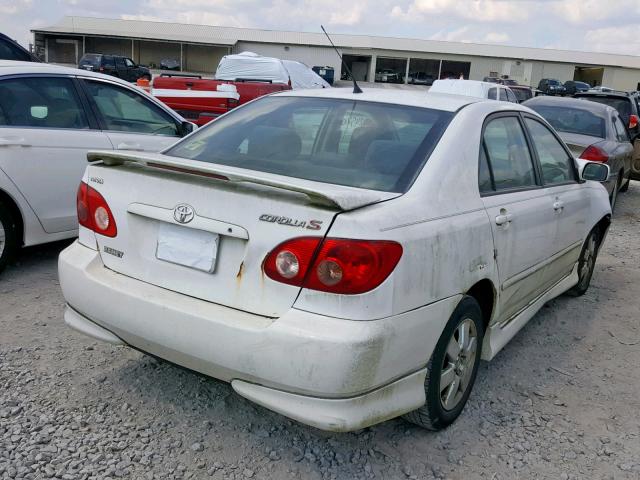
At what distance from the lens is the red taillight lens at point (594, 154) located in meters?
8.12

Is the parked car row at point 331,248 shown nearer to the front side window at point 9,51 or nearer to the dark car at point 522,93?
the front side window at point 9,51

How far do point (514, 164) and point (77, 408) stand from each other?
2.67 metres

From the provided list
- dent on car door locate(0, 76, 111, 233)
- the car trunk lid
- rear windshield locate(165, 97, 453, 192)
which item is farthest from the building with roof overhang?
the car trunk lid

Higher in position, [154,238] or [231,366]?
[154,238]

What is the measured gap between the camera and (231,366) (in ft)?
8.00

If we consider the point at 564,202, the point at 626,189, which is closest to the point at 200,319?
the point at 564,202

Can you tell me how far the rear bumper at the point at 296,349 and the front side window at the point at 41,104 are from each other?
2.61 metres

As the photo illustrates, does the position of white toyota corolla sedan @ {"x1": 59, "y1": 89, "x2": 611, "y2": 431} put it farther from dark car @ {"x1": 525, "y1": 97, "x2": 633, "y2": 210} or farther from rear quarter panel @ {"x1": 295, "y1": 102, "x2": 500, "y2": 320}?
dark car @ {"x1": 525, "y1": 97, "x2": 633, "y2": 210}

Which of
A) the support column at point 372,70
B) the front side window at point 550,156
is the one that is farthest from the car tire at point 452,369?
the support column at point 372,70

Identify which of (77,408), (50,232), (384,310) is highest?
(384,310)

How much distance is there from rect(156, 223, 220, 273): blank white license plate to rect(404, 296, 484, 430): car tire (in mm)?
1048

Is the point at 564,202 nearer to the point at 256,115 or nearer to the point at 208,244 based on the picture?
the point at 256,115

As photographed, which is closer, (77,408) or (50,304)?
(77,408)

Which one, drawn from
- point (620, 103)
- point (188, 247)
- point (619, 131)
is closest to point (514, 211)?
point (188, 247)
